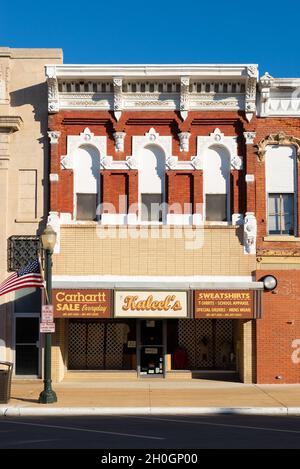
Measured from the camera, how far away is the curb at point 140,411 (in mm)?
15805

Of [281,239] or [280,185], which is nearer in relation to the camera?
[281,239]

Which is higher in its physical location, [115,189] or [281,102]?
[281,102]

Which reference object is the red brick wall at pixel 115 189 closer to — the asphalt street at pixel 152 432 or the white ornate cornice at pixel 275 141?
the white ornate cornice at pixel 275 141

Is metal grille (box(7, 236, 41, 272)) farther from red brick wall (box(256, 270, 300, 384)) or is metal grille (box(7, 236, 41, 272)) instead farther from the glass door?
red brick wall (box(256, 270, 300, 384))

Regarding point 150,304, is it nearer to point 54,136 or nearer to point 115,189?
point 115,189

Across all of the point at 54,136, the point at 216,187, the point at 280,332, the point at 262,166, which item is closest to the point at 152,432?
the point at 280,332

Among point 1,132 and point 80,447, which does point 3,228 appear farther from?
point 80,447

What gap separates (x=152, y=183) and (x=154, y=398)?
6.82 metres

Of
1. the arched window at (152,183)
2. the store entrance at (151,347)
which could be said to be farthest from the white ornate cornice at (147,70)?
the store entrance at (151,347)

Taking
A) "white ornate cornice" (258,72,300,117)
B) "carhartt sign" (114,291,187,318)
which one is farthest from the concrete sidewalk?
"white ornate cornice" (258,72,300,117)

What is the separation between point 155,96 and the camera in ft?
69.2

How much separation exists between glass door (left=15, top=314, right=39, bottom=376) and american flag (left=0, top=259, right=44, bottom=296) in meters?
2.10

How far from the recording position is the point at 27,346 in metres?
20.8

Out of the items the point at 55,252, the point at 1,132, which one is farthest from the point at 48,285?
the point at 1,132
